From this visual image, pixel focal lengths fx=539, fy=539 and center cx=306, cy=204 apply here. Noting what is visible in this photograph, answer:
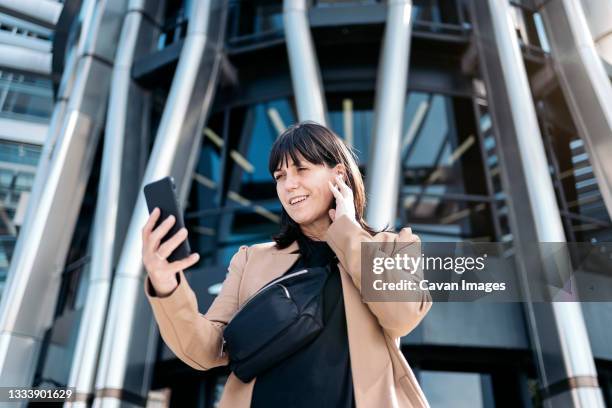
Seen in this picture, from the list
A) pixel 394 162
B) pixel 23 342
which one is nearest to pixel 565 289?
pixel 394 162

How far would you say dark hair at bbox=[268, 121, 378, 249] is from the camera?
158 centimetres

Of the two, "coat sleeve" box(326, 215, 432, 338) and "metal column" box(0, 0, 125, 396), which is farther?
"metal column" box(0, 0, 125, 396)

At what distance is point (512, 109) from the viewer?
26.4 ft

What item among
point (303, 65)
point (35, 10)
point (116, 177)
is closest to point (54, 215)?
point (116, 177)

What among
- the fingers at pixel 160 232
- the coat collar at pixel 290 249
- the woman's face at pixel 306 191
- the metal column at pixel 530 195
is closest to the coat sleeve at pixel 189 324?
the fingers at pixel 160 232

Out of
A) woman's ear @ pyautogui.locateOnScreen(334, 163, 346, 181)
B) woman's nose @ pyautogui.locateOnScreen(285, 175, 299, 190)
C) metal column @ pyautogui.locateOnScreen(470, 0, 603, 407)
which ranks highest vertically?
metal column @ pyautogui.locateOnScreen(470, 0, 603, 407)

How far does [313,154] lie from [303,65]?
7057 millimetres

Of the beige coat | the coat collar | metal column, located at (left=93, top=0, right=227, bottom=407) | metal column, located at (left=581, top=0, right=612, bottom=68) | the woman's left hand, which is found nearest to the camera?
the beige coat

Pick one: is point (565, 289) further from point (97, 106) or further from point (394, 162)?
point (97, 106)

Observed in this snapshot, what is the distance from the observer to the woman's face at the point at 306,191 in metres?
1.55

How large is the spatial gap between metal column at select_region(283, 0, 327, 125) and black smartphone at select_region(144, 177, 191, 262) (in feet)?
20.9

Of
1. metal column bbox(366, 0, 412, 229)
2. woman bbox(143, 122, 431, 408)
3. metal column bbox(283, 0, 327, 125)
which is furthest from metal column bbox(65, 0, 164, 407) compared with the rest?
woman bbox(143, 122, 431, 408)

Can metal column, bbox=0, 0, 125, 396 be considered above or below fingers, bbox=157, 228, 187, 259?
above

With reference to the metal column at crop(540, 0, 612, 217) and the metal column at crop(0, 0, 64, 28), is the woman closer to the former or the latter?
the metal column at crop(540, 0, 612, 217)
